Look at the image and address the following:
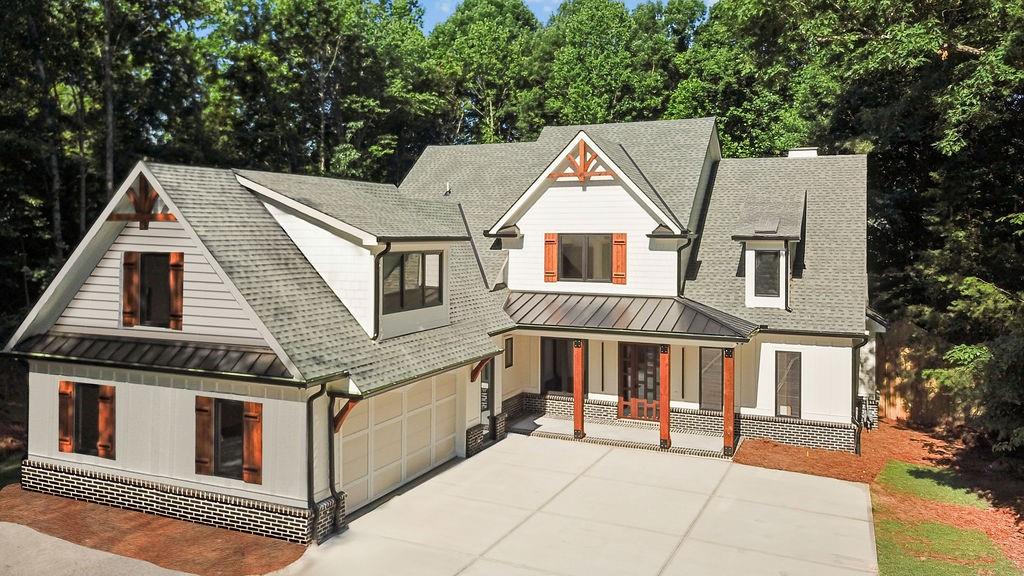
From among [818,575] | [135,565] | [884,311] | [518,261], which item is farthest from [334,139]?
[818,575]

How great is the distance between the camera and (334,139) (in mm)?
41750

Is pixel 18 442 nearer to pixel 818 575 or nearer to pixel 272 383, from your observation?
pixel 272 383

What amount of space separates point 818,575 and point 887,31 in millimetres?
15770

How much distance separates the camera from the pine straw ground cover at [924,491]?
1281 cm

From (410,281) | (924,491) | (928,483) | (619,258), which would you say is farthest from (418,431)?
(928,483)

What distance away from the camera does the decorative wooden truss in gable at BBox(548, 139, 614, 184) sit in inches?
830

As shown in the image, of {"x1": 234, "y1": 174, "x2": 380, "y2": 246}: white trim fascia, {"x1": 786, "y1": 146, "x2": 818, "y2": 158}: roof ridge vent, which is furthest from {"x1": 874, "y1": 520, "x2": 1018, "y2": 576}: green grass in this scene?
{"x1": 786, "y1": 146, "x2": 818, "y2": 158}: roof ridge vent

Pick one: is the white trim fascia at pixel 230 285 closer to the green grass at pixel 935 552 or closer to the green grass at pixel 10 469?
the green grass at pixel 10 469

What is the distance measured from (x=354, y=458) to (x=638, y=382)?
32.6 ft

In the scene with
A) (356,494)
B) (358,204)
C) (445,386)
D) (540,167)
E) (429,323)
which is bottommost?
(356,494)

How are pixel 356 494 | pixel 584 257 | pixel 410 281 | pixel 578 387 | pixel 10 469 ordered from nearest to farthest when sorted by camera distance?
1. pixel 356 494
2. pixel 410 281
3. pixel 10 469
4. pixel 578 387
5. pixel 584 257

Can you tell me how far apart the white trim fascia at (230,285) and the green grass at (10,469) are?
7622mm

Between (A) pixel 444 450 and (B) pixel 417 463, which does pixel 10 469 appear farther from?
(A) pixel 444 450

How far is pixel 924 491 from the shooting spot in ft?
54.1
